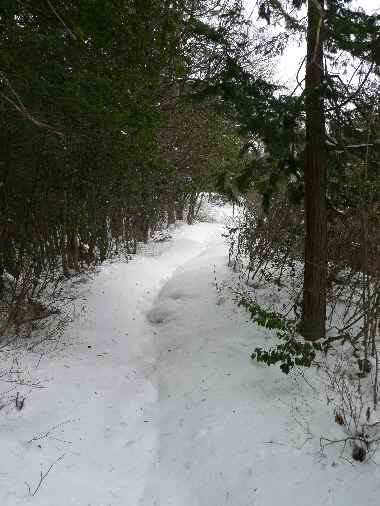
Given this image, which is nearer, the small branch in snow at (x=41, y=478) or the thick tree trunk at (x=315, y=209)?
the small branch in snow at (x=41, y=478)

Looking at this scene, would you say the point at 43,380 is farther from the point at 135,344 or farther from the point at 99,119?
the point at 99,119

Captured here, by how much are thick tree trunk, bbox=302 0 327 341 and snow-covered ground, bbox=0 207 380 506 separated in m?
1.04

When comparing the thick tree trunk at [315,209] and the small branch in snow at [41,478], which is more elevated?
the thick tree trunk at [315,209]

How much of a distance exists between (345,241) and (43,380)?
18.3 feet

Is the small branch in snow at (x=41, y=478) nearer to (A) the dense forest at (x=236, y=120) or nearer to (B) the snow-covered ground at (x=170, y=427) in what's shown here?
(B) the snow-covered ground at (x=170, y=427)

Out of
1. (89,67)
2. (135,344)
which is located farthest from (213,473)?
(89,67)

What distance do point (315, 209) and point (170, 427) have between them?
369 centimetres

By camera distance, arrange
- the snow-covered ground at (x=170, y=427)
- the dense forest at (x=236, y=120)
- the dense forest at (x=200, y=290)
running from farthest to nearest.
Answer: the dense forest at (x=236, y=120), the dense forest at (x=200, y=290), the snow-covered ground at (x=170, y=427)

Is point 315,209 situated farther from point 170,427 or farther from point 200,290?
point 200,290

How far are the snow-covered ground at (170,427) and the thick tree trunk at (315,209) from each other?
1.04 metres

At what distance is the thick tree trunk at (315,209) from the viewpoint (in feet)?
18.1

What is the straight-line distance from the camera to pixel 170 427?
495cm

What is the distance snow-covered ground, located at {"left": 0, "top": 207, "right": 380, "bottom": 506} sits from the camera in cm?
374

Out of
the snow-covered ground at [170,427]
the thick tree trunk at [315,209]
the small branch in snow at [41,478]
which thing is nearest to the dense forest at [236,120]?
the thick tree trunk at [315,209]
